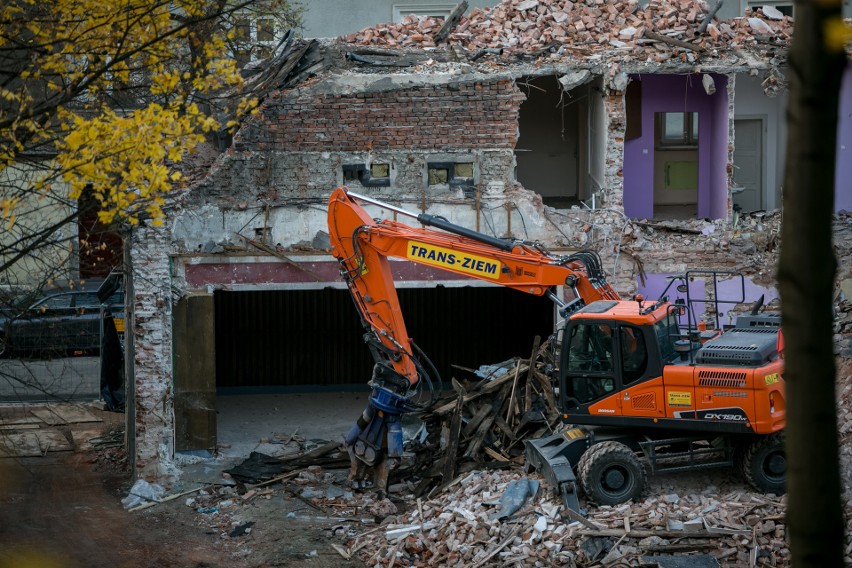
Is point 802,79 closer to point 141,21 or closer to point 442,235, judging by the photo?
point 141,21

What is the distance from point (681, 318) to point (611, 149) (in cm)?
301

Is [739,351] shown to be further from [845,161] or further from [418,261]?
[845,161]

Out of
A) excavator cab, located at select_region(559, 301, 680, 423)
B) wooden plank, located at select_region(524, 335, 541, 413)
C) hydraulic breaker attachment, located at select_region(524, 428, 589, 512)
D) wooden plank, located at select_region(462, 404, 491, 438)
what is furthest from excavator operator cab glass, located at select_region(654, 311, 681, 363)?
wooden plank, located at select_region(462, 404, 491, 438)

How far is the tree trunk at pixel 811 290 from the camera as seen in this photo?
11.2 ft

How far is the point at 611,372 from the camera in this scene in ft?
39.4

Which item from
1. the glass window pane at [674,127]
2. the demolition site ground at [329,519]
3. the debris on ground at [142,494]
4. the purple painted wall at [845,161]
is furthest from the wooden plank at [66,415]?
the purple painted wall at [845,161]

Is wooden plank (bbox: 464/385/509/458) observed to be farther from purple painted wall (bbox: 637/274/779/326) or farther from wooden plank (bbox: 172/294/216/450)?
wooden plank (bbox: 172/294/216/450)

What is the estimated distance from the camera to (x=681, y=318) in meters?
16.7

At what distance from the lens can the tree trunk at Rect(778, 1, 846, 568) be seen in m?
3.43

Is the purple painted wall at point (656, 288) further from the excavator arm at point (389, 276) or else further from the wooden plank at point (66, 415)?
the wooden plank at point (66, 415)

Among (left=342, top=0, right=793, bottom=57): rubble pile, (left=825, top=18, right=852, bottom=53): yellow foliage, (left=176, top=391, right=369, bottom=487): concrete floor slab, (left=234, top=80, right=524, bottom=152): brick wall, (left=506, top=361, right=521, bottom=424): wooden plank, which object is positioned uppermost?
(left=342, top=0, right=793, bottom=57): rubble pile

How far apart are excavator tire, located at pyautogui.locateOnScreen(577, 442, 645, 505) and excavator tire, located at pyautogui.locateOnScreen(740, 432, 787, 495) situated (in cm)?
130

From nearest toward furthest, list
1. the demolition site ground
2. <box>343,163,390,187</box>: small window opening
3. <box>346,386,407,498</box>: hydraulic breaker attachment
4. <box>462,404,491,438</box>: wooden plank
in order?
the demolition site ground, <box>346,386,407,498</box>: hydraulic breaker attachment, <box>462,404,491,438</box>: wooden plank, <box>343,163,390,187</box>: small window opening

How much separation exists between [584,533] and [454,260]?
13.1 feet
